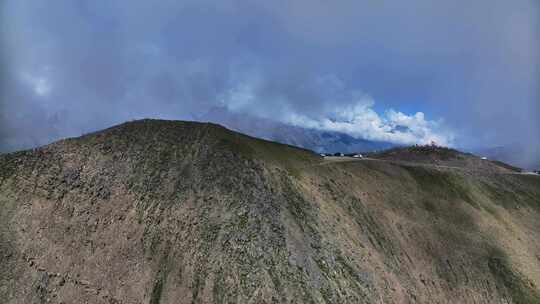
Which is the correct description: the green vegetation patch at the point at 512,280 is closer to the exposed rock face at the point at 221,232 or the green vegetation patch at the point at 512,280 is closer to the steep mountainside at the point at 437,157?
the exposed rock face at the point at 221,232

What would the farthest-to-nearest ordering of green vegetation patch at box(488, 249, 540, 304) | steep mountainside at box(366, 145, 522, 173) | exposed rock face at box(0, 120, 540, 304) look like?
steep mountainside at box(366, 145, 522, 173) → green vegetation patch at box(488, 249, 540, 304) → exposed rock face at box(0, 120, 540, 304)

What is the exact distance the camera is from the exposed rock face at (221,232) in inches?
1689

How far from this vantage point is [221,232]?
45.3m

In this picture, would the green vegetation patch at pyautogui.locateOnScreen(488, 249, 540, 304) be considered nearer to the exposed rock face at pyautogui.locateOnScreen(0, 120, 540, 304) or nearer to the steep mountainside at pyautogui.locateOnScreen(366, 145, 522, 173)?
the exposed rock face at pyautogui.locateOnScreen(0, 120, 540, 304)

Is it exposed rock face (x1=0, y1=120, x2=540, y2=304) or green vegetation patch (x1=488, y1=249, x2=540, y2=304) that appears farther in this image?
green vegetation patch (x1=488, y1=249, x2=540, y2=304)

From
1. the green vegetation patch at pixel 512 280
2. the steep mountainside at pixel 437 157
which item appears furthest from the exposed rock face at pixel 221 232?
the steep mountainside at pixel 437 157

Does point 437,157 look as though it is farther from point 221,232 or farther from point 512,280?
point 221,232

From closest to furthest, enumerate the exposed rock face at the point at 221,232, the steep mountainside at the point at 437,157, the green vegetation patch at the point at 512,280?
the exposed rock face at the point at 221,232 → the green vegetation patch at the point at 512,280 → the steep mountainside at the point at 437,157

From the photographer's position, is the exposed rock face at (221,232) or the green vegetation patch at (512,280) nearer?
the exposed rock face at (221,232)

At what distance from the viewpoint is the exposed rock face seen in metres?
42.9

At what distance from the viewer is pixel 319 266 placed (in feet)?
148

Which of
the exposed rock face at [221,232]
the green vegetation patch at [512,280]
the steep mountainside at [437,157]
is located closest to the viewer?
the exposed rock face at [221,232]

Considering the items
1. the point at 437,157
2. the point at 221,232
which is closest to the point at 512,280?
the point at 221,232

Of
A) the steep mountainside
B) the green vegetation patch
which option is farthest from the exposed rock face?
the steep mountainside
